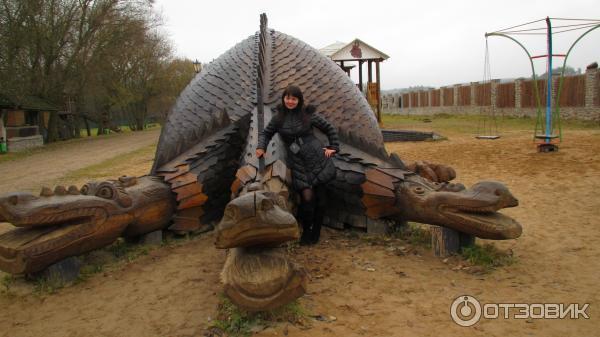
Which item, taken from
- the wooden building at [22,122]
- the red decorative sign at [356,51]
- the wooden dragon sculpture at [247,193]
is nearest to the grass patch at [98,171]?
the wooden dragon sculpture at [247,193]

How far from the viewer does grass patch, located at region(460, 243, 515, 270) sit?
273 cm

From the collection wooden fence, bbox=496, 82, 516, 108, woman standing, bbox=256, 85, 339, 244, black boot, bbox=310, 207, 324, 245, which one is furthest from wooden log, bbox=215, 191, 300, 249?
wooden fence, bbox=496, 82, 516, 108

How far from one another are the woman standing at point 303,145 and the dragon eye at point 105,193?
91cm

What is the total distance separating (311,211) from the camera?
120 inches

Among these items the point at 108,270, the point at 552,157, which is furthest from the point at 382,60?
the point at 108,270

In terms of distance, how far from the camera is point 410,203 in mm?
2924

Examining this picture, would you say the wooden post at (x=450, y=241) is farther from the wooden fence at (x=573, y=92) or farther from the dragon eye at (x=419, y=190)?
the wooden fence at (x=573, y=92)

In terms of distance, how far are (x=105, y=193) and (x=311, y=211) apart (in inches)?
49.4

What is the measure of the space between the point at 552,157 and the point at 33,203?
668cm

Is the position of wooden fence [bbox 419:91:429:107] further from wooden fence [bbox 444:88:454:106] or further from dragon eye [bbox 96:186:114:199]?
dragon eye [bbox 96:186:114:199]

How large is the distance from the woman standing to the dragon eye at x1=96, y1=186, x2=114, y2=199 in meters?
0.91

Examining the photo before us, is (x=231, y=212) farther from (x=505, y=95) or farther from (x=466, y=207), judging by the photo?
(x=505, y=95)

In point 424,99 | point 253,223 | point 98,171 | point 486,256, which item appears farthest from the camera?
point 424,99

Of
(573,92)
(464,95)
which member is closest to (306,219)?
(573,92)
